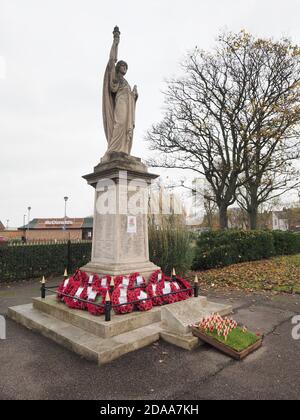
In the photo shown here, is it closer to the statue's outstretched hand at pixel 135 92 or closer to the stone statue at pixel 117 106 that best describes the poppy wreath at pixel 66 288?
the stone statue at pixel 117 106

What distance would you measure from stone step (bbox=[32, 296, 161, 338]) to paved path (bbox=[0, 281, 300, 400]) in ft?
1.67

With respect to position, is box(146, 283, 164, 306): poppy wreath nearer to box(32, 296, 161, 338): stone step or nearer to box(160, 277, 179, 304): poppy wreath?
box(160, 277, 179, 304): poppy wreath

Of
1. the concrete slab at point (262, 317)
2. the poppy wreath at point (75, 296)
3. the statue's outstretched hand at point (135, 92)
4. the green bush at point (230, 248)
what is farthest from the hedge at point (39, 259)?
the concrete slab at point (262, 317)

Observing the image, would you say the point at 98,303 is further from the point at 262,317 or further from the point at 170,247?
the point at 170,247

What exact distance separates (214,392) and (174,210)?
8413 millimetres

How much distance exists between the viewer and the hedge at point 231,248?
12.8 meters

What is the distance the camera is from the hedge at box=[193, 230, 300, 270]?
12.8 metres

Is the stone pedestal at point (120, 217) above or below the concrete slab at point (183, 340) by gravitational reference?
above

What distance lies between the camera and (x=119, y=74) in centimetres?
716

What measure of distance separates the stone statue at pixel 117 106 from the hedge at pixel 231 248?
7.48m

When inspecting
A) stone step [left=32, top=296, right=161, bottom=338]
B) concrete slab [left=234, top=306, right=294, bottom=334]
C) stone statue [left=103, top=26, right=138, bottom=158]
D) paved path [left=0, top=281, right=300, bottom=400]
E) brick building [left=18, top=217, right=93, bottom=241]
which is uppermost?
stone statue [left=103, top=26, right=138, bottom=158]

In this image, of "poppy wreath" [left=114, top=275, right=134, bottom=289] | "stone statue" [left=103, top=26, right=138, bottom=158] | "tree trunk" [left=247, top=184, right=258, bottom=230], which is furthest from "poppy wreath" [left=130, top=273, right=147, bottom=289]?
"tree trunk" [left=247, top=184, right=258, bottom=230]

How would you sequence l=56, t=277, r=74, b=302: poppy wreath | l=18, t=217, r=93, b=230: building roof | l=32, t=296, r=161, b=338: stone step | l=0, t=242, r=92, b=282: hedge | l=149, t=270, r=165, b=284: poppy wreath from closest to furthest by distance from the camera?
1. l=32, t=296, r=161, b=338: stone step
2. l=56, t=277, r=74, b=302: poppy wreath
3. l=149, t=270, r=165, b=284: poppy wreath
4. l=0, t=242, r=92, b=282: hedge
5. l=18, t=217, r=93, b=230: building roof

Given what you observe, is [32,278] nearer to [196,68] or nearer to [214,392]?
[214,392]
